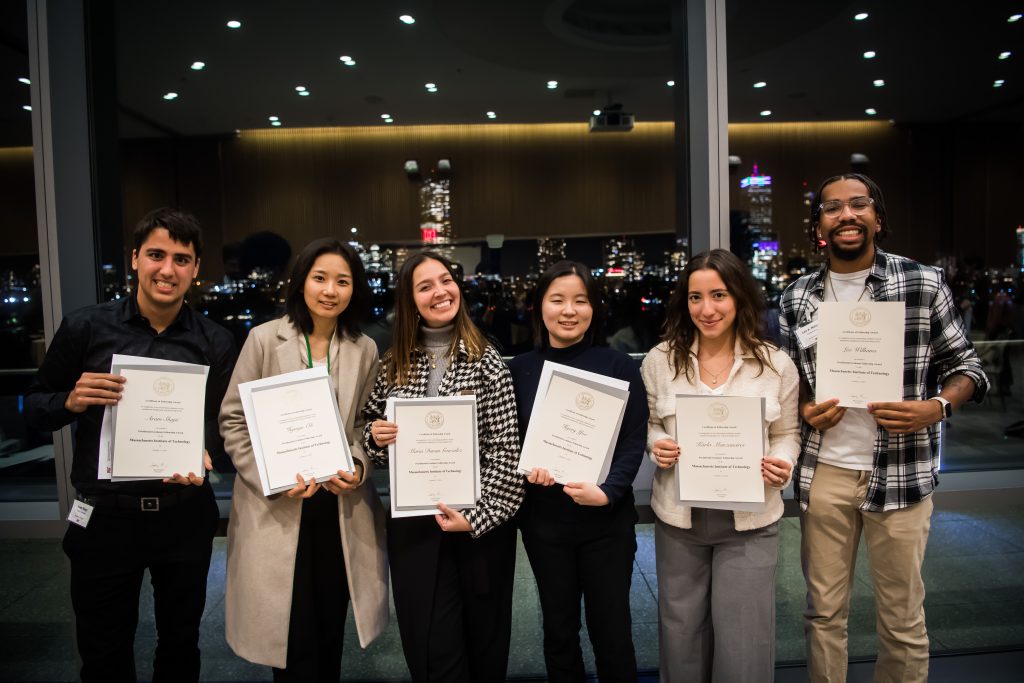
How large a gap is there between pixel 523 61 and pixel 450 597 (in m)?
3.44

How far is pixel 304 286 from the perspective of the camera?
1.79m

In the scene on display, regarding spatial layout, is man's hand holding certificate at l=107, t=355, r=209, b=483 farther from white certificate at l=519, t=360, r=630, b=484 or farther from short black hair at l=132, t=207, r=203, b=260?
white certificate at l=519, t=360, r=630, b=484

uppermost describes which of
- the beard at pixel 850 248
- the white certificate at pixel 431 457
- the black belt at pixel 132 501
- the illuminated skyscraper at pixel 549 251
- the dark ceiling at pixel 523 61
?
the dark ceiling at pixel 523 61

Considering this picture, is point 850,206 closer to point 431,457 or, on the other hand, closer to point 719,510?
point 719,510

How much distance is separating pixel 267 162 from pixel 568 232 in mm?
2123

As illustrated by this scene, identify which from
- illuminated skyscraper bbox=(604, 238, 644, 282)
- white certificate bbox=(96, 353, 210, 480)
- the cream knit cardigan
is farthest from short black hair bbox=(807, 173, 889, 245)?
white certificate bbox=(96, 353, 210, 480)

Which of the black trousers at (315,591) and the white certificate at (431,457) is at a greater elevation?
the white certificate at (431,457)

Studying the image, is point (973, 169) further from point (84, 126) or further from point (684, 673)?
point (84, 126)

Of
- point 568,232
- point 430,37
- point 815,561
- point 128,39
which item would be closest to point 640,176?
point 568,232

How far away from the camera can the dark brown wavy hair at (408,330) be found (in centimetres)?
176

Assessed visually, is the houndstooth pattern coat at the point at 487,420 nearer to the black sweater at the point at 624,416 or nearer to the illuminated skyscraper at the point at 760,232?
the black sweater at the point at 624,416

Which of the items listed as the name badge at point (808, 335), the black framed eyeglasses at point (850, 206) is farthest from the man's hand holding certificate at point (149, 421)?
the black framed eyeglasses at point (850, 206)

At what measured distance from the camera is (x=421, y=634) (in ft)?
5.60

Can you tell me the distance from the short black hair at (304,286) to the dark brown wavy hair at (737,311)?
1.02 meters
